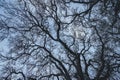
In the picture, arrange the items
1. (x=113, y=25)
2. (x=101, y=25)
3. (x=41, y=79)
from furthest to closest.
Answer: (x=41, y=79) → (x=101, y=25) → (x=113, y=25)

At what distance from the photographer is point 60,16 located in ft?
64.9

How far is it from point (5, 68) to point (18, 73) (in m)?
0.95

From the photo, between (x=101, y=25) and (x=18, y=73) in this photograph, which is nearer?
(x=101, y=25)

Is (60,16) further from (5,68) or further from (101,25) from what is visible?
(5,68)

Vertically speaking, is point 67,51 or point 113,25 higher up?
point 113,25

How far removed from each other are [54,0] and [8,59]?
203 inches

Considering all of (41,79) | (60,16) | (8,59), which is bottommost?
(41,79)

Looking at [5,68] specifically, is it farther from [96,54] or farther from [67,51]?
[96,54]

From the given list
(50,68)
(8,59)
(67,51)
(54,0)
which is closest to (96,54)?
(67,51)

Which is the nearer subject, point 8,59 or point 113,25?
point 113,25

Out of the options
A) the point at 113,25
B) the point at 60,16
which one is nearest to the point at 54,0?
the point at 60,16

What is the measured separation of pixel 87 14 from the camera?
57.9 feet

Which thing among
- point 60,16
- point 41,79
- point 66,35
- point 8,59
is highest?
point 60,16

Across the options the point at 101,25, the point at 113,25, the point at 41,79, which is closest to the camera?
the point at 113,25
